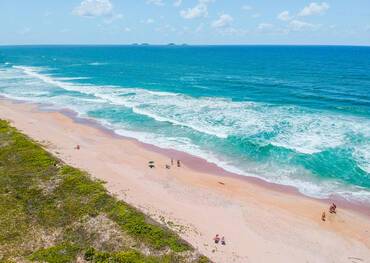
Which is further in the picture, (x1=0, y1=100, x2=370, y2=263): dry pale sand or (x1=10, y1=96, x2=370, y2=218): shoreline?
(x1=10, y1=96, x2=370, y2=218): shoreline

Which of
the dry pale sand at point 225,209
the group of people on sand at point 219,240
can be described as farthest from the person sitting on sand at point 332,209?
the group of people on sand at point 219,240

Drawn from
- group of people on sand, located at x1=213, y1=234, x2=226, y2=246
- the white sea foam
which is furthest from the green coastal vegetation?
the white sea foam

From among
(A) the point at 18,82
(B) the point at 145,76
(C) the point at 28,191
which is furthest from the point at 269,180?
(A) the point at 18,82

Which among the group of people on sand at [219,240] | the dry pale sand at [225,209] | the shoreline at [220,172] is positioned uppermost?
the group of people on sand at [219,240]

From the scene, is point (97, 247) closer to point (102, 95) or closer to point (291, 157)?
point (291, 157)

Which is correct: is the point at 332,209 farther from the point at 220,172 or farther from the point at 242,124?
the point at 242,124

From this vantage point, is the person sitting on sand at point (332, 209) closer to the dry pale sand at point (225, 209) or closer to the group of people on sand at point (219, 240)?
the dry pale sand at point (225, 209)

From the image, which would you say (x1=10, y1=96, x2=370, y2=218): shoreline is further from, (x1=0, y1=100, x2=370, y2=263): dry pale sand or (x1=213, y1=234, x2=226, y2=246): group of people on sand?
(x1=213, y1=234, x2=226, y2=246): group of people on sand
